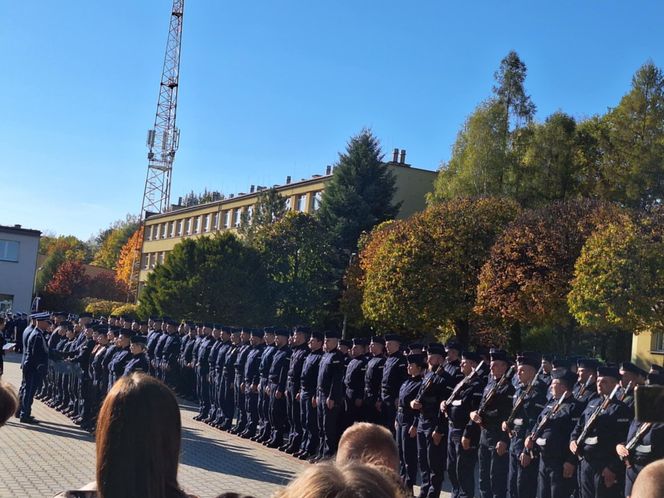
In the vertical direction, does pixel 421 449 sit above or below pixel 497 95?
below

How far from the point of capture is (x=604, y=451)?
8180 millimetres

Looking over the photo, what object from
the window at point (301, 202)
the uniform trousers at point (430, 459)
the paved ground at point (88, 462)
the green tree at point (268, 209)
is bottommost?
the paved ground at point (88, 462)

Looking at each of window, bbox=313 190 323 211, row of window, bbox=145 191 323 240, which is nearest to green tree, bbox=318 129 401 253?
window, bbox=313 190 323 211

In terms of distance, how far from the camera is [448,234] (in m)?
31.7

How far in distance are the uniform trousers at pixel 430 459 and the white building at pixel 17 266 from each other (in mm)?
50189

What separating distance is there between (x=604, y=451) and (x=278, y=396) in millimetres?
7275

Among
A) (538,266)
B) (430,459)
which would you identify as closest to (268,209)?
(538,266)

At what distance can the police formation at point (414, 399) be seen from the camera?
844 centimetres

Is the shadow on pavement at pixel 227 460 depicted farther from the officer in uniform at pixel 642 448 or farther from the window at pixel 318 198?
the window at pixel 318 198

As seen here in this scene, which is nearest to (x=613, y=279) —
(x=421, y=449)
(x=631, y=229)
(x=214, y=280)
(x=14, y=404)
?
(x=631, y=229)

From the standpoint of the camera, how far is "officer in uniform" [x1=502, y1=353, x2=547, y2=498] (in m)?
9.09

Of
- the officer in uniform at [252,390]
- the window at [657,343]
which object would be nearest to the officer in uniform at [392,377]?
the officer in uniform at [252,390]

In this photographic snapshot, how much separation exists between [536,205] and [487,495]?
105 ft

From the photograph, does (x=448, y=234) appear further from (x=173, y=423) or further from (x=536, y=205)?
(x=173, y=423)
